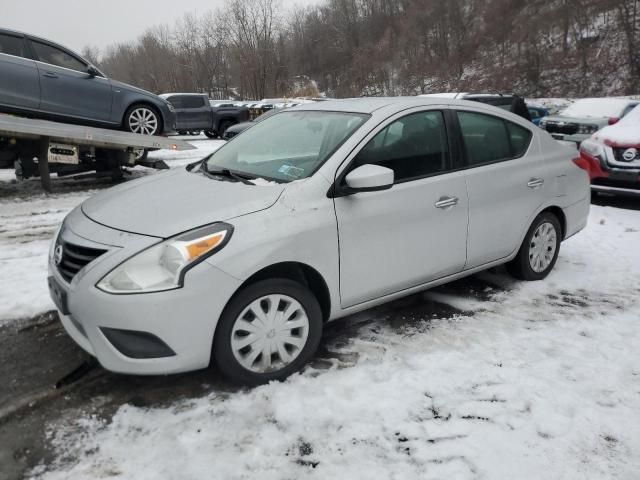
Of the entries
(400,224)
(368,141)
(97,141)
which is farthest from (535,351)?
(97,141)

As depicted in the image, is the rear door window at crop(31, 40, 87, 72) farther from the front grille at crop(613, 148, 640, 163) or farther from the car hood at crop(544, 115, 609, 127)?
the car hood at crop(544, 115, 609, 127)

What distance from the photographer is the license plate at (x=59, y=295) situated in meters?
2.72

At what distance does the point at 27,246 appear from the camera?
18.1ft

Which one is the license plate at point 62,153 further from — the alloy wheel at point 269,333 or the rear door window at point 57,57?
the alloy wheel at point 269,333

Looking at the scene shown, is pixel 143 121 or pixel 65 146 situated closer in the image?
pixel 65 146

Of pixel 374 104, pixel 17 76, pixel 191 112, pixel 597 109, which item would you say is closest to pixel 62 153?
pixel 17 76

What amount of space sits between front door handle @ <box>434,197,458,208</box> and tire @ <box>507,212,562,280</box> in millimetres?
1072

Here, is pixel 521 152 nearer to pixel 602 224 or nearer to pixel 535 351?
pixel 535 351

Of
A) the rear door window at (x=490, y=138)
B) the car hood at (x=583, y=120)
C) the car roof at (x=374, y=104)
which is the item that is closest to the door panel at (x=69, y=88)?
the car roof at (x=374, y=104)

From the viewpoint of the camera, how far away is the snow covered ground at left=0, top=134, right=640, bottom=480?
230 cm

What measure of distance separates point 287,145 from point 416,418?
1.99 m

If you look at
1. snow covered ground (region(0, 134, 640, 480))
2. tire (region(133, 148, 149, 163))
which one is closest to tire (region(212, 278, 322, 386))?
snow covered ground (region(0, 134, 640, 480))

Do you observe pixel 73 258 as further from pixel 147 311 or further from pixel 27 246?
pixel 27 246

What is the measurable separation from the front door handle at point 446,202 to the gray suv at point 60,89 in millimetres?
7025
